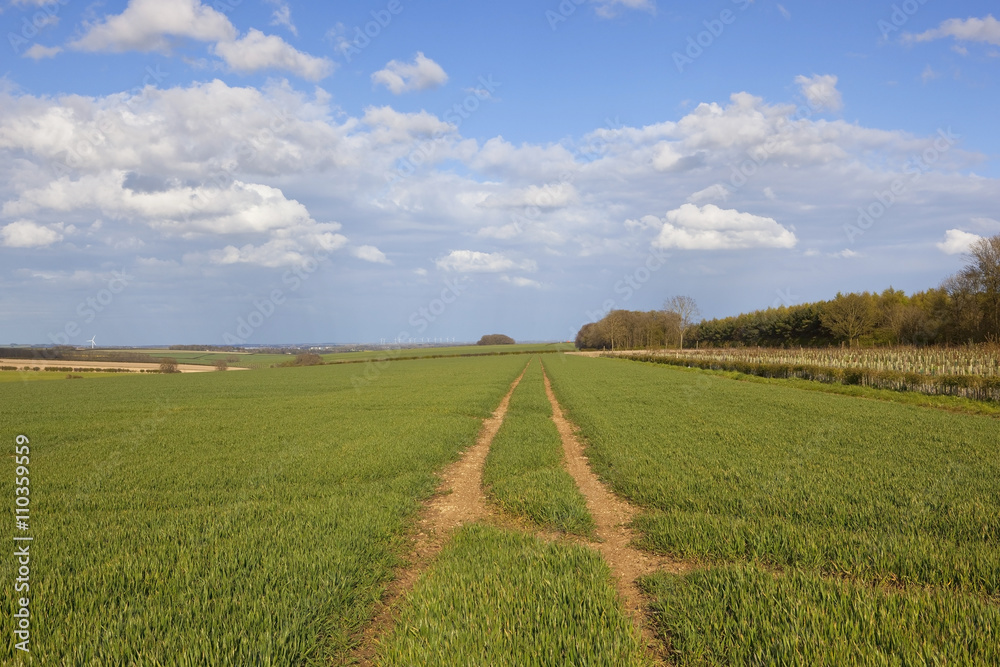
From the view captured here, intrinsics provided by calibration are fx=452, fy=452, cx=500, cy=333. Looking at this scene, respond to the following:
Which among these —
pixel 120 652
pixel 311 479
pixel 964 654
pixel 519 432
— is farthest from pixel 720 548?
pixel 519 432

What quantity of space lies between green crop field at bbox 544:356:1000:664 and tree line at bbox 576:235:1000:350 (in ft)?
115

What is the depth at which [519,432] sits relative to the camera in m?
14.9

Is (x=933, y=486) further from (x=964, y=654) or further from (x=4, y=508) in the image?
(x=4, y=508)

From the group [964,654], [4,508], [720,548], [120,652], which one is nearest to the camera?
[964,654]

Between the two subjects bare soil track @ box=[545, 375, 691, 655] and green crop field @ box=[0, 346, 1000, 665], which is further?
bare soil track @ box=[545, 375, 691, 655]

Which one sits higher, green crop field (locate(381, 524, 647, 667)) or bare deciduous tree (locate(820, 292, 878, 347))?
bare deciduous tree (locate(820, 292, 878, 347))

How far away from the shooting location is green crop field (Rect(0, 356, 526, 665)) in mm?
3900

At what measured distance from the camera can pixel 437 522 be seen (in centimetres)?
758

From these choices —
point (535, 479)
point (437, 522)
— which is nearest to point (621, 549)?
point (437, 522)

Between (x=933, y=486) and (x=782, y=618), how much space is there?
6.12 metres

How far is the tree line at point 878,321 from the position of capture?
47.2m

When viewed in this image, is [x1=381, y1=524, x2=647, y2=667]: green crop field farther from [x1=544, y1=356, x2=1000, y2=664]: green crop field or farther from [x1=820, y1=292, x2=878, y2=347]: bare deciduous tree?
[x1=820, y1=292, x2=878, y2=347]: bare deciduous tree

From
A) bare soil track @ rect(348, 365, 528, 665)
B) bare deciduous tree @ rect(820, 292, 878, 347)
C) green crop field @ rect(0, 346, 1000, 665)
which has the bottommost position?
bare soil track @ rect(348, 365, 528, 665)

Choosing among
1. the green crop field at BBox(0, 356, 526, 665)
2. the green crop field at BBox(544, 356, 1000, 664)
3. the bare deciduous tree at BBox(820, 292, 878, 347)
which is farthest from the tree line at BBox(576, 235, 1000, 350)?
the green crop field at BBox(0, 356, 526, 665)
